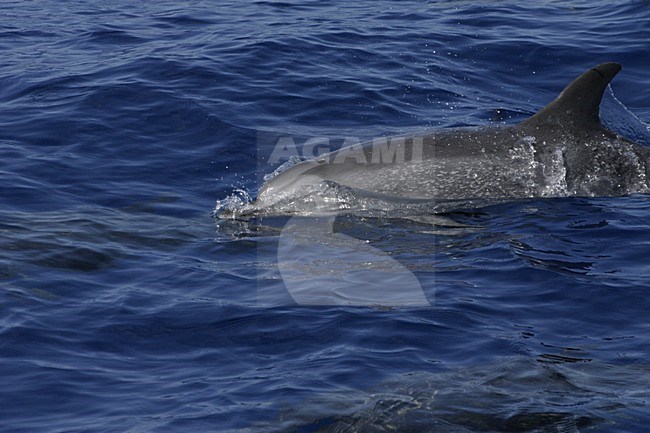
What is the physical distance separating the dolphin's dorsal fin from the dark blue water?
90 centimetres

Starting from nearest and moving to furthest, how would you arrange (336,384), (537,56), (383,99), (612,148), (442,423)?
1. (442,423)
2. (336,384)
3. (612,148)
4. (383,99)
5. (537,56)

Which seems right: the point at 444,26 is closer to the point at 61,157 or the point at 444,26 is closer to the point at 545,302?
the point at 61,157

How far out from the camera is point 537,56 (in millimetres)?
18812

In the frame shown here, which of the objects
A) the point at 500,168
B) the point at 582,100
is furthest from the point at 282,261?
the point at 582,100

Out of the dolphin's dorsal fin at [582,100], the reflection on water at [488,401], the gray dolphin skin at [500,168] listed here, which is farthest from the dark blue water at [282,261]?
the dolphin's dorsal fin at [582,100]

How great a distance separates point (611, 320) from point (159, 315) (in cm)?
368

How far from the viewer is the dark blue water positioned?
775cm

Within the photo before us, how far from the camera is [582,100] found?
1191 cm

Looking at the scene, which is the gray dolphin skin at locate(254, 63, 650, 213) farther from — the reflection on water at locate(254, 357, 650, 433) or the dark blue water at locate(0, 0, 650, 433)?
the reflection on water at locate(254, 357, 650, 433)

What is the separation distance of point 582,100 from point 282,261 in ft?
12.2

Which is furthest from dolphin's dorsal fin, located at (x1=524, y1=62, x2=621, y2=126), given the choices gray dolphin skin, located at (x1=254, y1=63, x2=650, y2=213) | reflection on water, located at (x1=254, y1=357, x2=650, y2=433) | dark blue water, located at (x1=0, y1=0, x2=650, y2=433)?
reflection on water, located at (x1=254, y1=357, x2=650, y2=433)

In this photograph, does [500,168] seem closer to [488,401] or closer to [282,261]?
[282,261]

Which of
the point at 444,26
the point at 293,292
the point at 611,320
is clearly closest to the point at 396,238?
the point at 293,292

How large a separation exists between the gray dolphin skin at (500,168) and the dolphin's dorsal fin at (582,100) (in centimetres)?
2
